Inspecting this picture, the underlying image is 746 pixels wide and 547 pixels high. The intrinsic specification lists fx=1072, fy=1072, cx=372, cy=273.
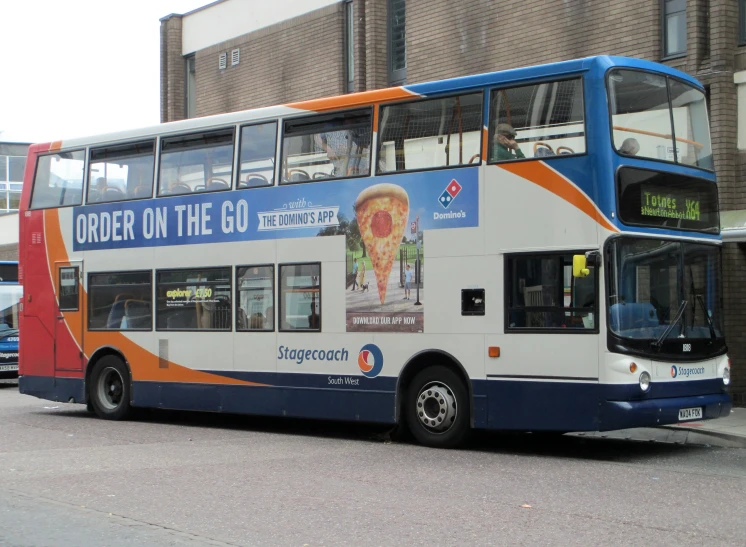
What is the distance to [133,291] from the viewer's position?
15.9 m

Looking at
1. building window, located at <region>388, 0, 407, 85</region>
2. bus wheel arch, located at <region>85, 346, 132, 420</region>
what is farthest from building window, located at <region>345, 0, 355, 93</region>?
bus wheel arch, located at <region>85, 346, 132, 420</region>

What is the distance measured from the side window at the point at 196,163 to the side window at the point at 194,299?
3.90ft

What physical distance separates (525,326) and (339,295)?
2749 mm

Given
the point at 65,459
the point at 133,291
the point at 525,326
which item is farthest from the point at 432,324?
the point at 133,291

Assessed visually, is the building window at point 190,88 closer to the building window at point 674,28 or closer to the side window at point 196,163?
the side window at point 196,163

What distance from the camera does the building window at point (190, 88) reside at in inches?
1147

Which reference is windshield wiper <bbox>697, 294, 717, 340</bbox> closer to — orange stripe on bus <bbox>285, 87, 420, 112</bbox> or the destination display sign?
the destination display sign

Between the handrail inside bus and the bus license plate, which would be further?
the bus license plate

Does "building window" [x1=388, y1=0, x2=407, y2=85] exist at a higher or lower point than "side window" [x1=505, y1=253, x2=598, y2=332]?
higher

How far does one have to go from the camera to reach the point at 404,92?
12.8 metres

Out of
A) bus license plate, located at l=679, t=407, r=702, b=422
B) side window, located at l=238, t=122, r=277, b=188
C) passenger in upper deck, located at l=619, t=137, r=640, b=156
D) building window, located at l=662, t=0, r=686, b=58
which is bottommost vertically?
bus license plate, located at l=679, t=407, r=702, b=422

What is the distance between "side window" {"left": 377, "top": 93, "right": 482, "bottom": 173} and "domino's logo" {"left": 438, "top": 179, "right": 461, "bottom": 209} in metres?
0.23

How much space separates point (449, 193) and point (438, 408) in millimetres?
2496

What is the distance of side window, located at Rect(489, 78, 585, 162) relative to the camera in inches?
444
